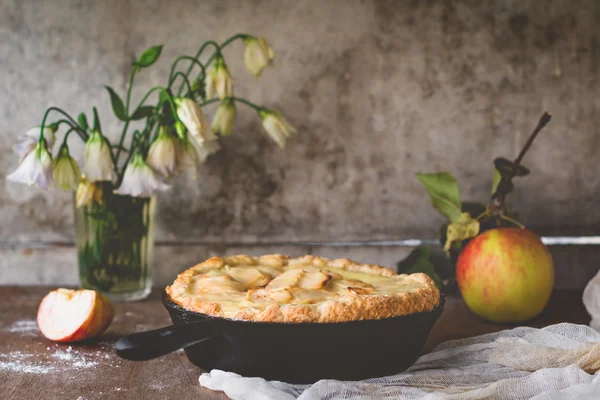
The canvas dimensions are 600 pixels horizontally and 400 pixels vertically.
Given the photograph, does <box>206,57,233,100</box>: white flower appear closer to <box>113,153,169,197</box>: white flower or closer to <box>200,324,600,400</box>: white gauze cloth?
<box>113,153,169,197</box>: white flower

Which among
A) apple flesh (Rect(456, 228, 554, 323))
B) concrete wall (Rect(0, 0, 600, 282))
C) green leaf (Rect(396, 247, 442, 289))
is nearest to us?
apple flesh (Rect(456, 228, 554, 323))

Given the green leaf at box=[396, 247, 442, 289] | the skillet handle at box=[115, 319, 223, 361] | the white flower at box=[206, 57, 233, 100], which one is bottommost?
the green leaf at box=[396, 247, 442, 289]

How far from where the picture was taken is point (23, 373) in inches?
33.3

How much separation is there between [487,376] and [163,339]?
0.43m

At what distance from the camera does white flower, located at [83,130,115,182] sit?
3.81ft

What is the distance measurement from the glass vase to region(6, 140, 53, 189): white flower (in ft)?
0.40

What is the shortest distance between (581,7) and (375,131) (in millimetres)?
566

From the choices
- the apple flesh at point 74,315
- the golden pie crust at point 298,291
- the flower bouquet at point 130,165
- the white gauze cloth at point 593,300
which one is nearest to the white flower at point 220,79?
the flower bouquet at point 130,165

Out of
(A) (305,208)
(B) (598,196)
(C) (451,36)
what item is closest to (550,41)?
(C) (451,36)

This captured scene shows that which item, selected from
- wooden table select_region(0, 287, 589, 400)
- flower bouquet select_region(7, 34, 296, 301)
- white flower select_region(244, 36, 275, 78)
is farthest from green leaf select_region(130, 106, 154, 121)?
wooden table select_region(0, 287, 589, 400)

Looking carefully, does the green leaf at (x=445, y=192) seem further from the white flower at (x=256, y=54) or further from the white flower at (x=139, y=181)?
the white flower at (x=139, y=181)

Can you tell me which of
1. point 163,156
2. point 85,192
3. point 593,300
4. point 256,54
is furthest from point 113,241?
point 593,300

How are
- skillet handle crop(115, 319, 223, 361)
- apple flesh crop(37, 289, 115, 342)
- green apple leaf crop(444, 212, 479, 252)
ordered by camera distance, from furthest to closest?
green apple leaf crop(444, 212, 479, 252)
apple flesh crop(37, 289, 115, 342)
skillet handle crop(115, 319, 223, 361)

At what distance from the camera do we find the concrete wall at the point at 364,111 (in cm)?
146
